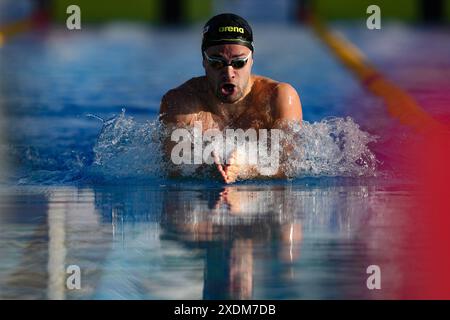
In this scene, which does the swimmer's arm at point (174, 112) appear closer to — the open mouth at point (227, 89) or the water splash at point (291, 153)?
the water splash at point (291, 153)

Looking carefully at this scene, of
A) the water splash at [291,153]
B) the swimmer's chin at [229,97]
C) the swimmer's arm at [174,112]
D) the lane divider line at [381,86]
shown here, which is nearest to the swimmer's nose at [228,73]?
the swimmer's chin at [229,97]

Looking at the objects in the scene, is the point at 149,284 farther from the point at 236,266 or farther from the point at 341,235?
the point at 341,235

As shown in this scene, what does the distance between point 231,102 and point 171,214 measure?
4.67ft

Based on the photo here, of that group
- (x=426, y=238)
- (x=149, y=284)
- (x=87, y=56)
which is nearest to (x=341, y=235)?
(x=426, y=238)

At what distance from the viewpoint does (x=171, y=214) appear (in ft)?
16.3

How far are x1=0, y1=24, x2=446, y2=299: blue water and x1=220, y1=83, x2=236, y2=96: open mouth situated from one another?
396 millimetres

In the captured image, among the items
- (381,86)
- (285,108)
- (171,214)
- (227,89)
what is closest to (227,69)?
(227,89)

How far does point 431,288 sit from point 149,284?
84 cm

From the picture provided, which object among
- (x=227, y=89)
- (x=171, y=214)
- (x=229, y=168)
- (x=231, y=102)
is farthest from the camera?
(x=231, y=102)

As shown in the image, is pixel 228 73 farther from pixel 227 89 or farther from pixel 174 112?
pixel 174 112

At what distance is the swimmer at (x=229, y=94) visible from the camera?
6066mm

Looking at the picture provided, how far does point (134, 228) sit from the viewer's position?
466 centimetres

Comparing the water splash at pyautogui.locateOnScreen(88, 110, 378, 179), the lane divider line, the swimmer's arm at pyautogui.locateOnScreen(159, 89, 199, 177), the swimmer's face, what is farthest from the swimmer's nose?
the lane divider line
